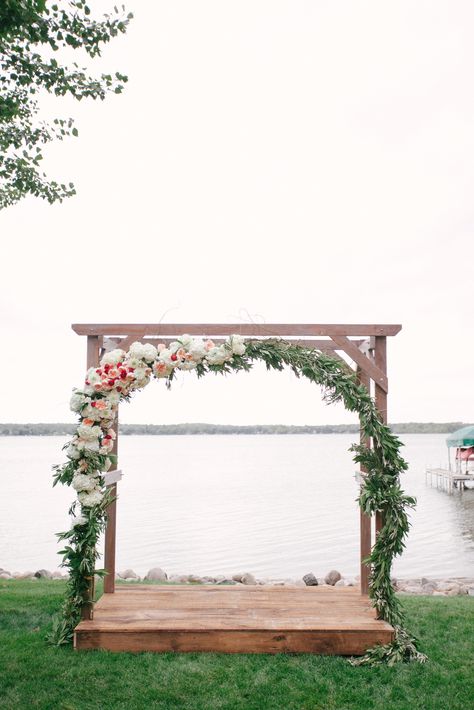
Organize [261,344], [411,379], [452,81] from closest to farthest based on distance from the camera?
[261,344], [452,81], [411,379]

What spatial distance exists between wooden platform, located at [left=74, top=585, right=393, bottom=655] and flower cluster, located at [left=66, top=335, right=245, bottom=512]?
119 centimetres

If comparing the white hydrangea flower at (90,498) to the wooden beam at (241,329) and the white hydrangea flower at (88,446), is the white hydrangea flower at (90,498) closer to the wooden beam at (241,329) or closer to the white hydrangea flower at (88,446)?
the white hydrangea flower at (88,446)

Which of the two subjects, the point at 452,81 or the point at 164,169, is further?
the point at 164,169

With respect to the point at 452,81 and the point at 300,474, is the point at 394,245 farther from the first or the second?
the point at 300,474

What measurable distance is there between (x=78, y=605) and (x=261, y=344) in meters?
3.09

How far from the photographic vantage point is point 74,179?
8078mm

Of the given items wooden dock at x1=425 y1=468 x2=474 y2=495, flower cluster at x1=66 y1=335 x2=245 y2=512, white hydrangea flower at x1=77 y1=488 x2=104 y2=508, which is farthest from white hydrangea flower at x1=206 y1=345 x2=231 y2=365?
wooden dock at x1=425 y1=468 x2=474 y2=495

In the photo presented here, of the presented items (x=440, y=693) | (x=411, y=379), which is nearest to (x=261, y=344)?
(x=440, y=693)

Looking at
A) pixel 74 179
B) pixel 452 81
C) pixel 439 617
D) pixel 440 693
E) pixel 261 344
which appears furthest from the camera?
pixel 452 81

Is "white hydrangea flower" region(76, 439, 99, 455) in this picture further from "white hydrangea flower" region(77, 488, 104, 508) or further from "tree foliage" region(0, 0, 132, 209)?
"tree foliage" region(0, 0, 132, 209)

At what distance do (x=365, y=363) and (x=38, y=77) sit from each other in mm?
4994

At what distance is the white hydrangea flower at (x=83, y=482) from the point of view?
18.8ft

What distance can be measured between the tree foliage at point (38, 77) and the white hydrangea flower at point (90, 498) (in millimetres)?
4153

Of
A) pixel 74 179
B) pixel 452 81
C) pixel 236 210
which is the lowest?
pixel 74 179
